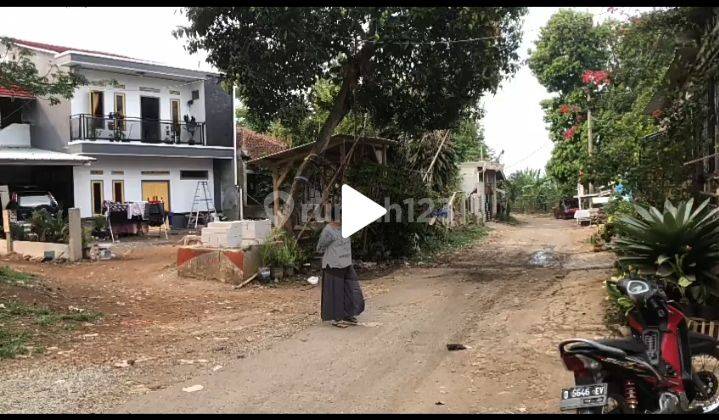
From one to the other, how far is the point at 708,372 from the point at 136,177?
2263 cm

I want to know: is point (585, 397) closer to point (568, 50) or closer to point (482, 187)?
point (482, 187)

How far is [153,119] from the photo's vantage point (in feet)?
80.1

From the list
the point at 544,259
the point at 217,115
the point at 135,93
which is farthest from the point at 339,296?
the point at 217,115

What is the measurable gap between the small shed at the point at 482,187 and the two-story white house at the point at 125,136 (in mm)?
11571

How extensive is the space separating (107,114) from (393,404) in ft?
69.3

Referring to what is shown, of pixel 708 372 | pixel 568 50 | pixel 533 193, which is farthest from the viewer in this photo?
pixel 533 193

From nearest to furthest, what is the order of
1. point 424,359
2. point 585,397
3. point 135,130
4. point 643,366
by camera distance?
1. point 585,397
2. point 643,366
3. point 424,359
4. point 135,130

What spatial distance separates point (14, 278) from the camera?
1059 cm

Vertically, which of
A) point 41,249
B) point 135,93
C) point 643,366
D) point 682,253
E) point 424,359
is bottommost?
point 424,359

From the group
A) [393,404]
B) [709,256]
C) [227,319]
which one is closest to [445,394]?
[393,404]

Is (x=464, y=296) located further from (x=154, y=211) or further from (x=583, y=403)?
(x=154, y=211)

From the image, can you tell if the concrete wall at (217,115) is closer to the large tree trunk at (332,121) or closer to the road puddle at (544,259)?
the large tree trunk at (332,121)

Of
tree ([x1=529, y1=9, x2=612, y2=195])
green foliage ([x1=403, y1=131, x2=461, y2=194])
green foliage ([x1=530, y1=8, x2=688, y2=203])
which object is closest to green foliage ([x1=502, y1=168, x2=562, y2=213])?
tree ([x1=529, y1=9, x2=612, y2=195])

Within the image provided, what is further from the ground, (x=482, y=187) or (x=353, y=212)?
(x=482, y=187)
